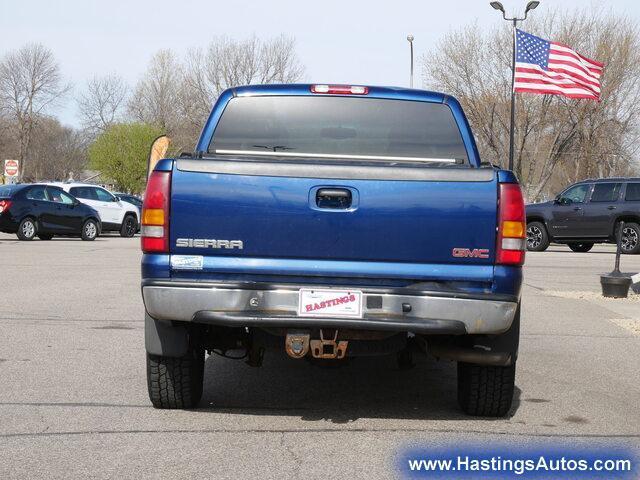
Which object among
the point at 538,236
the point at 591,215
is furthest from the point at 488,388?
the point at 538,236

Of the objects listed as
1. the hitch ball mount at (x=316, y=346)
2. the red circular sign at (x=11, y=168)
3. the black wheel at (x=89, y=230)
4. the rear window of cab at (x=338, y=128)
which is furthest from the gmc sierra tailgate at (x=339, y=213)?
the red circular sign at (x=11, y=168)

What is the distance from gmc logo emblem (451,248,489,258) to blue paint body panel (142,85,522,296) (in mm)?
19

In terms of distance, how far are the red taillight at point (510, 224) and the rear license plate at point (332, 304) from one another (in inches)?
31.5

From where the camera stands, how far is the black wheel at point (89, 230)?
89.5 feet

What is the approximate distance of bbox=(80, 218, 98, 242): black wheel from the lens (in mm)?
27281

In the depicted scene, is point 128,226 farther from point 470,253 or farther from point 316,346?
point 470,253

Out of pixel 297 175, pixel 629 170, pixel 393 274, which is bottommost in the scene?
pixel 629 170

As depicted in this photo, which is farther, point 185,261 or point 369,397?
point 369,397

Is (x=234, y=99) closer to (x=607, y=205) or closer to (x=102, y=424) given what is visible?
(x=102, y=424)

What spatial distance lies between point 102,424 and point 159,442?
55 centimetres

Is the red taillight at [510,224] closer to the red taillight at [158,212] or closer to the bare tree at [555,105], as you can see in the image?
the red taillight at [158,212]

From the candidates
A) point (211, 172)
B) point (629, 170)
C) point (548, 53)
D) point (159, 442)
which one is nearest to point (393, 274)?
point (211, 172)

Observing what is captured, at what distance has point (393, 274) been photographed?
5.26 m

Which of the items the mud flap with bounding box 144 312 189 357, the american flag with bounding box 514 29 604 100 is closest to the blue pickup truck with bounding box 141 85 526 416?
the mud flap with bounding box 144 312 189 357
